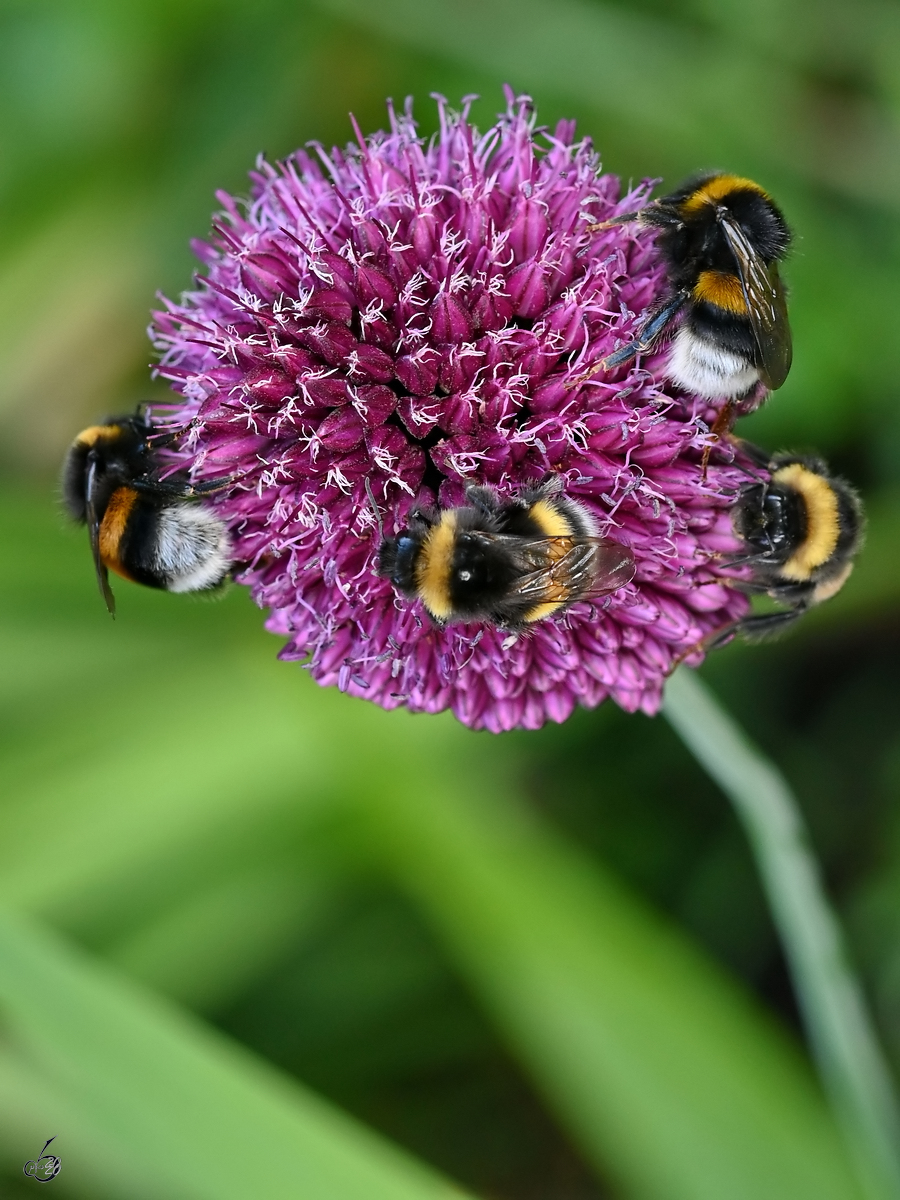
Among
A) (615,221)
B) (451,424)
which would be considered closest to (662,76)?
(615,221)

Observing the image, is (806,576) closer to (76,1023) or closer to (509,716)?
(509,716)

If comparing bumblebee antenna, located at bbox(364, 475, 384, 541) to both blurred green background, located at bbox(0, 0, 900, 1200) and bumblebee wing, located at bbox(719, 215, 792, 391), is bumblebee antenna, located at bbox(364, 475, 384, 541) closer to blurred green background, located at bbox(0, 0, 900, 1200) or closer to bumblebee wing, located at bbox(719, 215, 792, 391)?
bumblebee wing, located at bbox(719, 215, 792, 391)

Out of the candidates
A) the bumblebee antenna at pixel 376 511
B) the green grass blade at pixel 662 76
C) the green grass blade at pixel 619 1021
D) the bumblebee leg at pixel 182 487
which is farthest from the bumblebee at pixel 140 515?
the green grass blade at pixel 662 76

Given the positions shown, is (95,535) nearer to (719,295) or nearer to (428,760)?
(719,295)

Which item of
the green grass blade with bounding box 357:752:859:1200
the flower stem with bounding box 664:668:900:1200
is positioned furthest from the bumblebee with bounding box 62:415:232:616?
the green grass blade with bounding box 357:752:859:1200

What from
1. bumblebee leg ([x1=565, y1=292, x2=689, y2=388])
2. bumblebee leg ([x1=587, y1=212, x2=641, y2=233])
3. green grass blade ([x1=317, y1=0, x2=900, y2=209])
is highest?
green grass blade ([x1=317, y1=0, x2=900, y2=209])

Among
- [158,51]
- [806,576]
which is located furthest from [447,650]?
[158,51]
